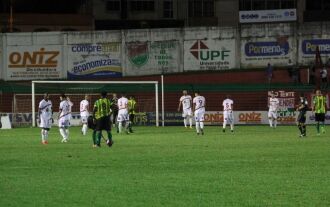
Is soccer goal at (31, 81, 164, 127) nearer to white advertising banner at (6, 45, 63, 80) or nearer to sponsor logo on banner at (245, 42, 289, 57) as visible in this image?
white advertising banner at (6, 45, 63, 80)

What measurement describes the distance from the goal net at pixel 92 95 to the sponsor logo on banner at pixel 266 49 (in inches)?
413

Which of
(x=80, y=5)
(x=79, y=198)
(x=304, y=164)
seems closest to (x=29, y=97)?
(x=80, y=5)

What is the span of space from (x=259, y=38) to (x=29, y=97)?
20.8 metres

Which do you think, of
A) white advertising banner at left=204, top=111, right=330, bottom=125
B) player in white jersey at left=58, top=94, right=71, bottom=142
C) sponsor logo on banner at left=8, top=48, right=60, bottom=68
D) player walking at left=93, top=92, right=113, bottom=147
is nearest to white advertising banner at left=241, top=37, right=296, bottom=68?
white advertising banner at left=204, top=111, right=330, bottom=125

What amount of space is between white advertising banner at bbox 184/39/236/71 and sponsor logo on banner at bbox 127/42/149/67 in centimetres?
345

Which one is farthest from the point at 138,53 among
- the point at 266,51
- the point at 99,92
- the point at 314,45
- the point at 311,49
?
the point at 314,45

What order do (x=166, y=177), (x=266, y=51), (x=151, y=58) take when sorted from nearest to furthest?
1. (x=166, y=177)
2. (x=151, y=58)
3. (x=266, y=51)

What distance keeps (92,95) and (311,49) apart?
65.7ft

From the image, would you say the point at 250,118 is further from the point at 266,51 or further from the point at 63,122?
the point at 63,122

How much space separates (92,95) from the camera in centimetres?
5378

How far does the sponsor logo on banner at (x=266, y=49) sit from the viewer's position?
6203 cm

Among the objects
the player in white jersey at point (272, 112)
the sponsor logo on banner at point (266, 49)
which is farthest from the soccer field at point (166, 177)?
the sponsor logo on banner at point (266, 49)

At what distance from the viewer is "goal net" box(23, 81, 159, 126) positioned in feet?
170

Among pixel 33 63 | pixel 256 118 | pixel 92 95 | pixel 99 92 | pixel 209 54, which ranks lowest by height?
pixel 256 118
